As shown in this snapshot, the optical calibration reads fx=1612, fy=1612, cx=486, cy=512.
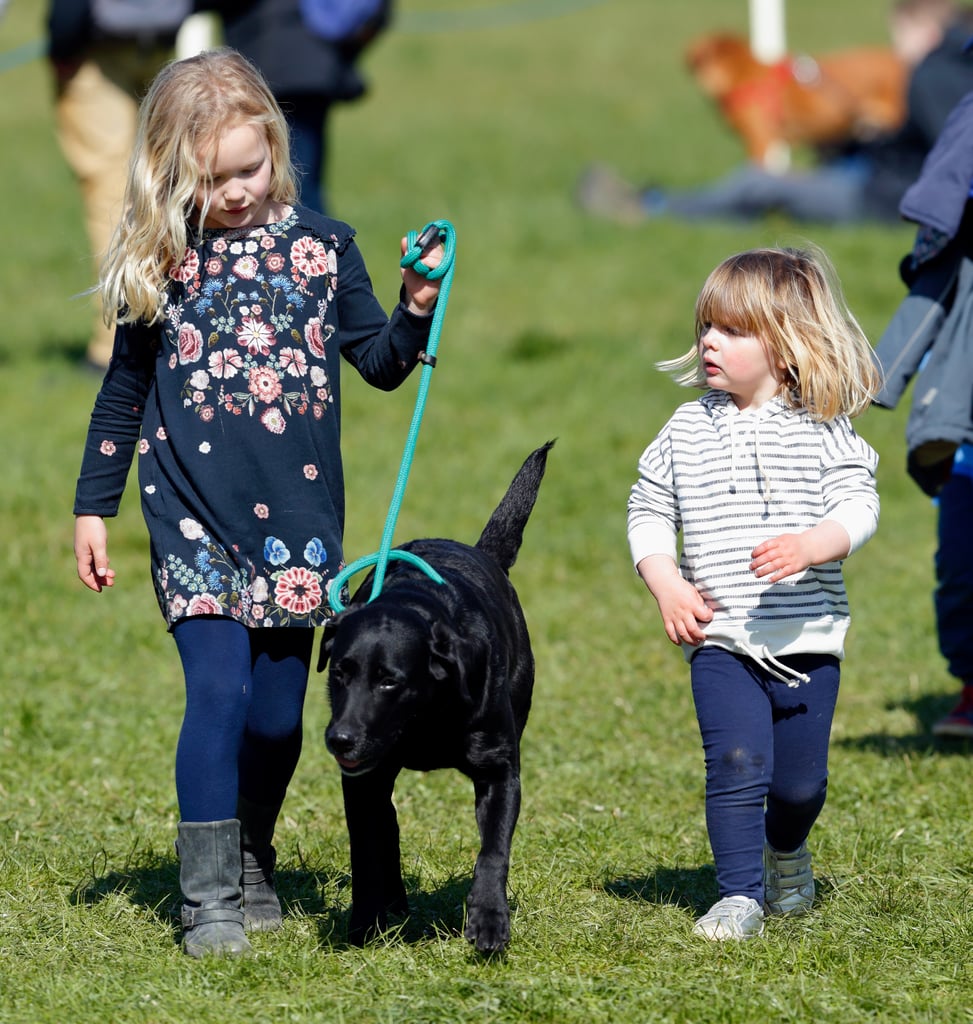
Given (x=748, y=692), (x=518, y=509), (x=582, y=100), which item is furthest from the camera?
(x=582, y=100)

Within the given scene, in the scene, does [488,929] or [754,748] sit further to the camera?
[754,748]

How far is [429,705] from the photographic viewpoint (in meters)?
3.32

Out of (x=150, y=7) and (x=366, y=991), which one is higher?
(x=150, y=7)

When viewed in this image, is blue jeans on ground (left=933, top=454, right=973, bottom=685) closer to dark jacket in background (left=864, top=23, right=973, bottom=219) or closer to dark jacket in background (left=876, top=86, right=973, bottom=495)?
dark jacket in background (left=876, top=86, right=973, bottom=495)

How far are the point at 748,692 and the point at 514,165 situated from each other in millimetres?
12752

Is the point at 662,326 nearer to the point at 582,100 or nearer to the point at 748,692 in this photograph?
the point at 748,692

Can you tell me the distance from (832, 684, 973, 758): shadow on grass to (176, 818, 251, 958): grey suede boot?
262 centimetres

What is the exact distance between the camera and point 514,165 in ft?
51.9

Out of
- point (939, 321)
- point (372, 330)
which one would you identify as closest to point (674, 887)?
point (372, 330)

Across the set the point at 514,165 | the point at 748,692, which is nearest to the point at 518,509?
the point at 748,692

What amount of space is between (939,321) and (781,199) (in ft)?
27.2

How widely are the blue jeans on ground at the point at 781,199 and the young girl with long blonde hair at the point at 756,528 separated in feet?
31.3

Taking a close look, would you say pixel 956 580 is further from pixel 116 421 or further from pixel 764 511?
pixel 116 421

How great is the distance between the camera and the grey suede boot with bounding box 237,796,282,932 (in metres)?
3.82
